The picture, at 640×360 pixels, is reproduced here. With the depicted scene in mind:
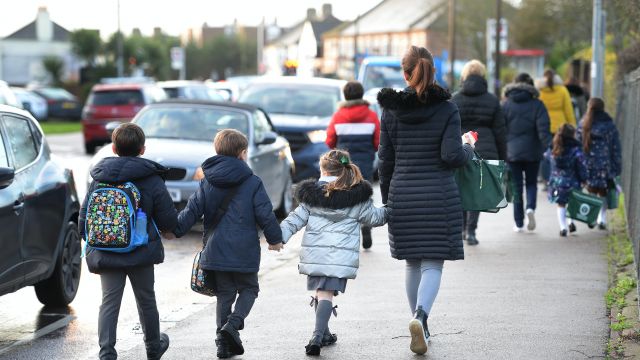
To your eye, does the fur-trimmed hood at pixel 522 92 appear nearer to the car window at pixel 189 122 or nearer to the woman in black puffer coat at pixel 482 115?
the woman in black puffer coat at pixel 482 115

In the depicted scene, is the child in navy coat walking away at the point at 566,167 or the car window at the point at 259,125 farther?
the car window at the point at 259,125

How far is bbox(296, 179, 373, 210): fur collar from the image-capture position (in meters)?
7.04

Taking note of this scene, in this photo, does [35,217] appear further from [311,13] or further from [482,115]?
[311,13]

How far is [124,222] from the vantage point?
21.1 ft

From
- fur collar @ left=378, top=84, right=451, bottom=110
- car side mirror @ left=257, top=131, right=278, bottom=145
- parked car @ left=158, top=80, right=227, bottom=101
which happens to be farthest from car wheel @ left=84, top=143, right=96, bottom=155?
fur collar @ left=378, top=84, right=451, bottom=110

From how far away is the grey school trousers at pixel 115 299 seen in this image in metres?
6.62

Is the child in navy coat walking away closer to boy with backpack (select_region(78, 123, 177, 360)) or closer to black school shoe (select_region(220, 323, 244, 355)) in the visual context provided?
black school shoe (select_region(220, 323, 244, 355))

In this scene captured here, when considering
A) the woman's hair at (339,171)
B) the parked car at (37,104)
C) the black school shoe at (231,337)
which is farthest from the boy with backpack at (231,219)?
the parked car at (37,104)

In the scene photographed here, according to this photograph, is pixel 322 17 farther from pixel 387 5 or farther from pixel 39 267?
pixel 39 267

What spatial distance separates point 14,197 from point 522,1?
59881mm

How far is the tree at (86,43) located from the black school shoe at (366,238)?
224 ft

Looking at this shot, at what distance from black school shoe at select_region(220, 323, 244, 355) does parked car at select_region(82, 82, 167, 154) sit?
71.3 feet

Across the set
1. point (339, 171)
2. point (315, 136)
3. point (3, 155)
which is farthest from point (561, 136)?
point (3, 155)

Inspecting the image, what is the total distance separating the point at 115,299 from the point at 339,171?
4.95ft
